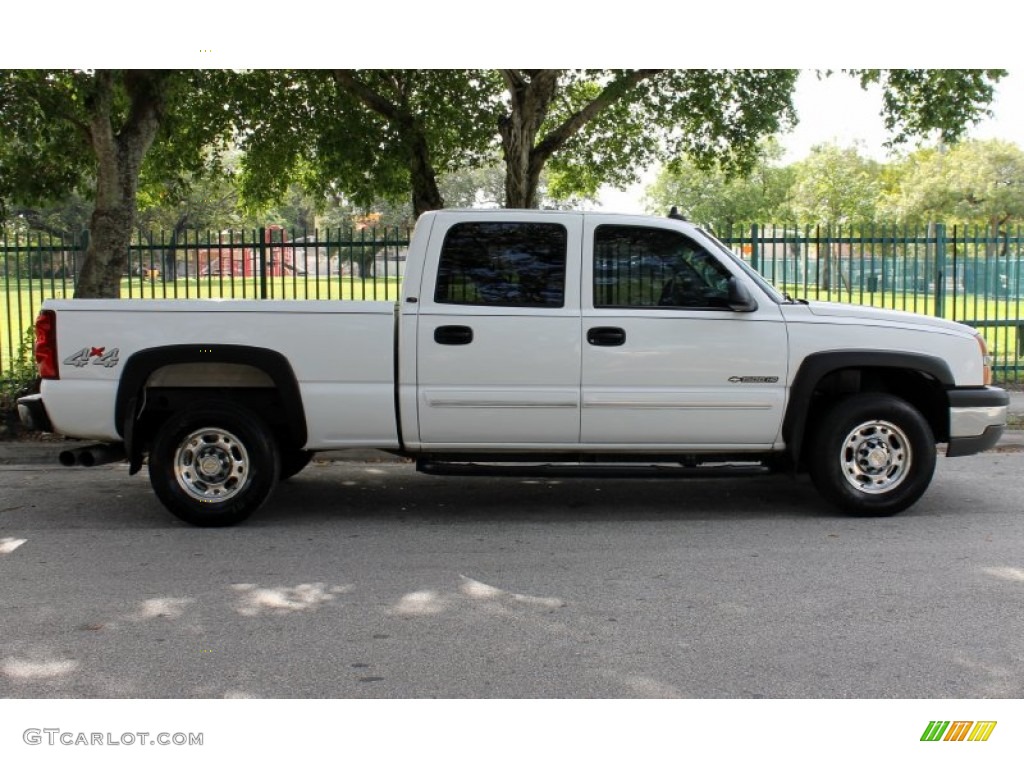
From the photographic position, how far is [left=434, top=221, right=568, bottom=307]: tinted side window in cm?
719

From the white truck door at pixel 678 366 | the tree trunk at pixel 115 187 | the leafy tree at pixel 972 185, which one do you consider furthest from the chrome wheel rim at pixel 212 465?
the leafy tree at pixel 972 185

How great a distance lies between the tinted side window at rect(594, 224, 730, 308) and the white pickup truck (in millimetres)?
10

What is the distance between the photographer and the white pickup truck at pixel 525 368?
7.07 metres

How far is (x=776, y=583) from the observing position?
5.80 meters

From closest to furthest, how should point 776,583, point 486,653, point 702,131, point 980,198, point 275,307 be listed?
point 486,653 → point 776,583 → point 275,307 → point 702,131 → point 980,198

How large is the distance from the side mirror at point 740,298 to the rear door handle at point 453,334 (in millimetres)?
1706

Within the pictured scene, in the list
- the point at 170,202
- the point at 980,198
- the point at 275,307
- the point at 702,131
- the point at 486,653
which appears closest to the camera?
the point at 486,653

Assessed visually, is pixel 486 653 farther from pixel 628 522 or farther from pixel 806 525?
pixel 806 525

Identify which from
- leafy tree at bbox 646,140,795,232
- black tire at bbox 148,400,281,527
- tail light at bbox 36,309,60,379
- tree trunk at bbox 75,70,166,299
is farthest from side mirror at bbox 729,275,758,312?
leafy tree at bbox 646,140,795,232

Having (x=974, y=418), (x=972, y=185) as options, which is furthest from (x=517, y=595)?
(x=972, y=185)

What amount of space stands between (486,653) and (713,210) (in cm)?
4999

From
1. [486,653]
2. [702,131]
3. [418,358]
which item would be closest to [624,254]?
[418,358]

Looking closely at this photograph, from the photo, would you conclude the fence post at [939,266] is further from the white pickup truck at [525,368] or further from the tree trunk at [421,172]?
the white pickup truck at [525,368]

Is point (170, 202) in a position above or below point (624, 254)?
above
